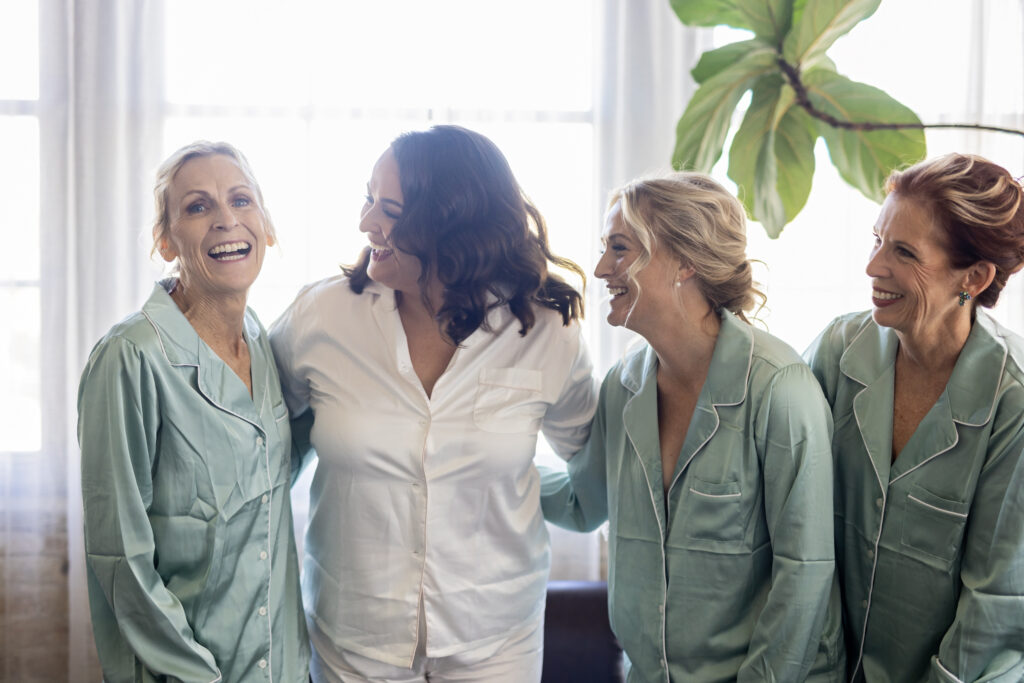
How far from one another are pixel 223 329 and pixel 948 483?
55.3 inches

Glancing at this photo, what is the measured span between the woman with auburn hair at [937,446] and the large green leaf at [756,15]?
0.81m

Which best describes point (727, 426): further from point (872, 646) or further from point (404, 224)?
point (404, 224)

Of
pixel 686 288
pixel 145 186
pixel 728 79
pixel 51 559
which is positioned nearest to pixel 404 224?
pixel 686 288

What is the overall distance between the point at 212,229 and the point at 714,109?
3.34 ft

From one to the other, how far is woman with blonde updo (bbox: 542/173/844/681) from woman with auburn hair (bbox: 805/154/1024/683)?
0.11 m

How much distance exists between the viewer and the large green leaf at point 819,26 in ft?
2.45

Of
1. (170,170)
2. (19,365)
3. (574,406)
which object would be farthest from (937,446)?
(19,365)

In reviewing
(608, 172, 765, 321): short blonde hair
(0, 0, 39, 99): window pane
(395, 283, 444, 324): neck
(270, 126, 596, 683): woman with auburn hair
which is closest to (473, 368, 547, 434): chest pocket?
(270, 126, 596, 683): woman with auburn hair

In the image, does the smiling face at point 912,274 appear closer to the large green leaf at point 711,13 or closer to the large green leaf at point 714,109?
the large green leaf at point 714,109

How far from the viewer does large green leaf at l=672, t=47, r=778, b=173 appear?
0.84m

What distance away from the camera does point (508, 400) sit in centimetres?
169

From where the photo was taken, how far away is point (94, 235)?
2773 millimetres

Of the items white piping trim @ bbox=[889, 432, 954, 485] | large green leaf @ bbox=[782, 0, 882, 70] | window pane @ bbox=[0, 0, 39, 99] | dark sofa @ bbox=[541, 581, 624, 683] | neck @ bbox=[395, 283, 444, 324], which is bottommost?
dark sofa @ bbox=[541, 581, 624, 683]

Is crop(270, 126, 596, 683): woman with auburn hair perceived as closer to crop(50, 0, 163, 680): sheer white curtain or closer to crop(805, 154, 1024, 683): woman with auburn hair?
crop(805, 154, 1024, 683): woman with auburn hair
